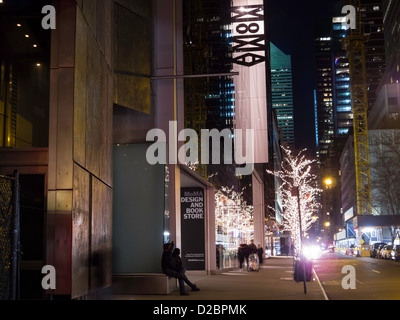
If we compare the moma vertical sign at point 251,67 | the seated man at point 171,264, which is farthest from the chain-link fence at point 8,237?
the moma vertical sign at point 251,67

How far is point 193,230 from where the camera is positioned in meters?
26.0

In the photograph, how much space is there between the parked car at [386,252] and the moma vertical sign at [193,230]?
3092 centimetres

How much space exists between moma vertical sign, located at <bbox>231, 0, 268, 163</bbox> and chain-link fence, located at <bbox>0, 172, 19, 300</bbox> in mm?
20464

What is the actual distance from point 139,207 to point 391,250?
39961 mm

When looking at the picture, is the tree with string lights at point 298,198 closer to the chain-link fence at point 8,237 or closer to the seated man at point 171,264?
the seated man at point 171,264

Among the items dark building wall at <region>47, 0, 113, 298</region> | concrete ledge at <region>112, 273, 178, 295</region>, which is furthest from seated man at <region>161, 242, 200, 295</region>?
dark building wall at <region>47, 0, 113, 298</region>

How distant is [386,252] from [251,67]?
2951 centimetres

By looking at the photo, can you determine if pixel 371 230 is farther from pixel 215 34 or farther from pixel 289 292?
pixel 289 292

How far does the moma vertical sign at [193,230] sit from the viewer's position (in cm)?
2595

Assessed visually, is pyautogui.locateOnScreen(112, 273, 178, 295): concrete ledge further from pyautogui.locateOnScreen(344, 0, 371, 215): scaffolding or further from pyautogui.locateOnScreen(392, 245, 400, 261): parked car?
pyautogui.locateOnScreen(344, 0, 371, 215): scaffolding

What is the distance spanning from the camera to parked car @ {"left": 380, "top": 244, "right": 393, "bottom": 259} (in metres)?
51.3

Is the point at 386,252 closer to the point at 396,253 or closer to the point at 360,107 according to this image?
the point at 396,253

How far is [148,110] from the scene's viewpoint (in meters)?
16.9
